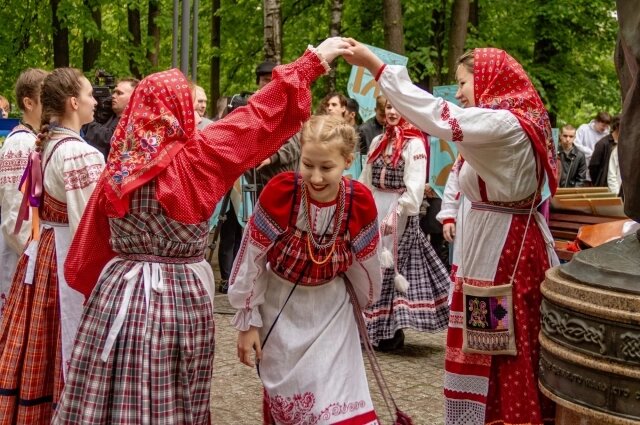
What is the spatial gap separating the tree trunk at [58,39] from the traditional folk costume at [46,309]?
13707mm

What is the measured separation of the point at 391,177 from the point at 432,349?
4.29 ft

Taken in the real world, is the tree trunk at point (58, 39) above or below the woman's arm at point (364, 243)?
above

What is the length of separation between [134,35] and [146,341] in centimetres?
1845

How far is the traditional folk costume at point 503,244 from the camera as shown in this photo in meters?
4.15

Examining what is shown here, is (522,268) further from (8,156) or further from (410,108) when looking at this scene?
(8,156)

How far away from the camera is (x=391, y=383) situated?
615cm

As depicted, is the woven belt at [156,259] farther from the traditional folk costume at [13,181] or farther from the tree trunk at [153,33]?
the tree trunk at [153,33]

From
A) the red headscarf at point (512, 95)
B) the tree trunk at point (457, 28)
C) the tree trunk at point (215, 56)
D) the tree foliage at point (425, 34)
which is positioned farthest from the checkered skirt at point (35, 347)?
the tree trunk at point (215, 56)

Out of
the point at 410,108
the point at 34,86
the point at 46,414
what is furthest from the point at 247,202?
the point at 410,108

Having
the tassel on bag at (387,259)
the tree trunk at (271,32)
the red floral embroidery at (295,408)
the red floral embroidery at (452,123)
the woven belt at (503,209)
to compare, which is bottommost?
the red floral embroidery at (295,408)

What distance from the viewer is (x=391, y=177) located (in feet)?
23.1

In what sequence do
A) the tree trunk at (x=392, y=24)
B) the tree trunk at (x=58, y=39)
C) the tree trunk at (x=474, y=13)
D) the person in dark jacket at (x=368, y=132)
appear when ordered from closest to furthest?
the person in dark jacket at (x=368, y=132) → the tree trunk at (x=392, y=24) → the tree trunk at (x=58, y=39) → the tree trunk at (x=474, y=13)

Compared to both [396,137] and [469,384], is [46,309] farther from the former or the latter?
[396,137]

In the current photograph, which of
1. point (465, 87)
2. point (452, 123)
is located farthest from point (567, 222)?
point (452, 123)
